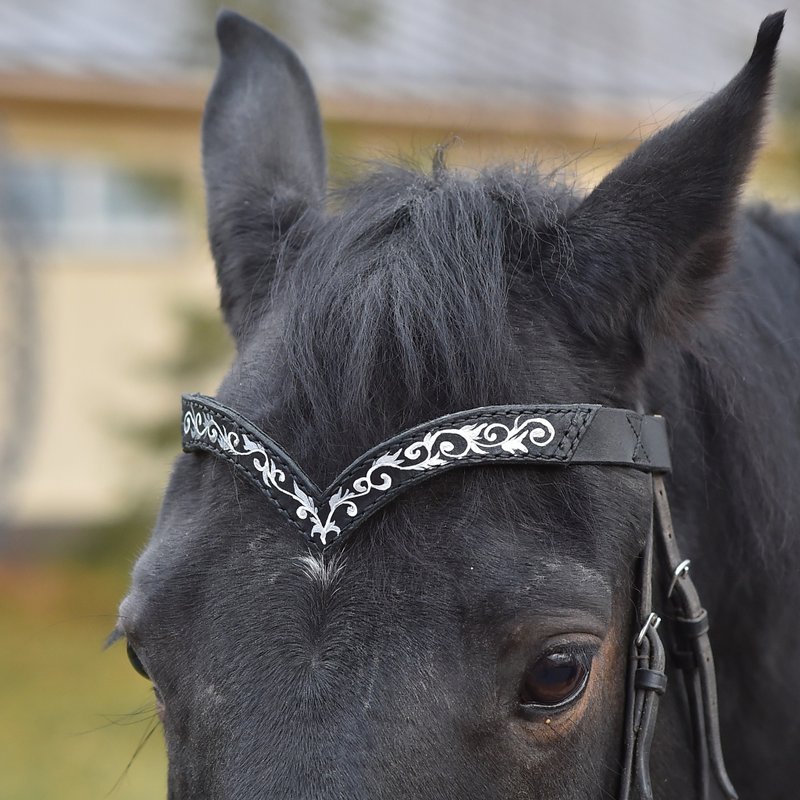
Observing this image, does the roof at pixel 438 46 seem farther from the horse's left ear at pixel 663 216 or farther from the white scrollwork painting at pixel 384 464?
the white scrollwork painting at pixel 384 464

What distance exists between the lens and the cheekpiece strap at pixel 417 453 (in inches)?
72.5

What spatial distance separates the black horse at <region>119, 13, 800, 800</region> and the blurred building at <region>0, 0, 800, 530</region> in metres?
7.83

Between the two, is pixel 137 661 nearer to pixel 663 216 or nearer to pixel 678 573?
pixel 678 573

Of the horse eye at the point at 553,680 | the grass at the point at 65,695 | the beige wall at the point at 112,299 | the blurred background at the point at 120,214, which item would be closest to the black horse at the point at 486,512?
the horse eye at the point at 553,680

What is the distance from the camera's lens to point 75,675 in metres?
9.70

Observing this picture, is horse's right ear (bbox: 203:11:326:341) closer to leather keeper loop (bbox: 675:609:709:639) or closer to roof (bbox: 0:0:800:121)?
leather keeper loop (bbox: 675:609:709:639)

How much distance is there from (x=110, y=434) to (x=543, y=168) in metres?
8.60

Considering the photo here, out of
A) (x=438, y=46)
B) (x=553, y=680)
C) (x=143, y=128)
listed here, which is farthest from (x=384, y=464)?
(x=438, y=46)

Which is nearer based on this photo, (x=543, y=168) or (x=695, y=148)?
(x=695, y=148)

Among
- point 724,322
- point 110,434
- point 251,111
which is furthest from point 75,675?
point 724,322

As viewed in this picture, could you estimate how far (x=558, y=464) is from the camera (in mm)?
1941

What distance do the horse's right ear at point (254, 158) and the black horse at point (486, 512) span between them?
17 millimetres

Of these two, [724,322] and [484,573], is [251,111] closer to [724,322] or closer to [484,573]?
[724,322]

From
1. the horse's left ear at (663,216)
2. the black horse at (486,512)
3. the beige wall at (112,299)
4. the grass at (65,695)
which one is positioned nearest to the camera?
the black horse at (486,512)
